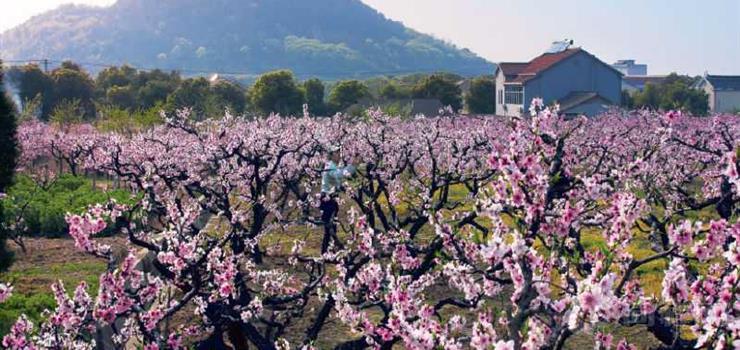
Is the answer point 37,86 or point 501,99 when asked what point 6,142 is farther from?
point 501,99

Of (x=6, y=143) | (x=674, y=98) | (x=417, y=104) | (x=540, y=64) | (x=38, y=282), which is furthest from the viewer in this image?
(x=540, y=64)

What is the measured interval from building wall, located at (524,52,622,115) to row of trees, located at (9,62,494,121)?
7.14 meters

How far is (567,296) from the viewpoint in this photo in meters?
4.95

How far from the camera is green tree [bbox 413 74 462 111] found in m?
61.5

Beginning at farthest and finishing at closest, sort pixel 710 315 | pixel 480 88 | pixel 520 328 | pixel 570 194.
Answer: pixel 480 88
pixel 570 194
pixel 520 328
pixel 710 315

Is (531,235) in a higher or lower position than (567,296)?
higher

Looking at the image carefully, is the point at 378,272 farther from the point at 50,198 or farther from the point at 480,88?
the point at 480,88

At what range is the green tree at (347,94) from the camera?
58656 millimetres

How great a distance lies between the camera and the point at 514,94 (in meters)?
62.6

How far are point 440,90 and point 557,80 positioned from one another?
9.99 m

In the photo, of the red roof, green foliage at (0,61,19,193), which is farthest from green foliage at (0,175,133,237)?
the red roof

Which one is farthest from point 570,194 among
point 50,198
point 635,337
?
point 50,198

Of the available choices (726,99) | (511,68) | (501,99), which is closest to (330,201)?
(501,99)

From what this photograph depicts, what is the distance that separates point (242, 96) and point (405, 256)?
176 feet
